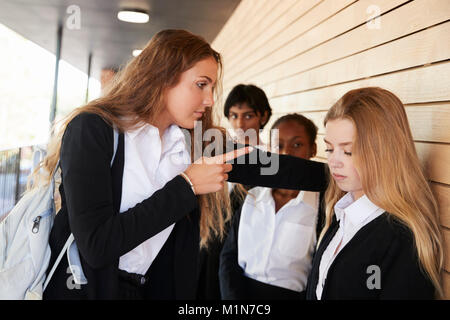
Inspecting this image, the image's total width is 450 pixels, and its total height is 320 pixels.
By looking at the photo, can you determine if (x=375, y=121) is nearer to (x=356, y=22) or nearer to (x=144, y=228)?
(x=144, y=228)

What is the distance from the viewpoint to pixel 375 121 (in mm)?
1277

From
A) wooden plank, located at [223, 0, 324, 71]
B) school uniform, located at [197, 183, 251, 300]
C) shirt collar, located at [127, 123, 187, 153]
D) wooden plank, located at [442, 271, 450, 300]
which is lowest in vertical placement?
school uniform, located at [197, 183, 251, 300]

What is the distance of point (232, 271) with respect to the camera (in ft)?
6.71

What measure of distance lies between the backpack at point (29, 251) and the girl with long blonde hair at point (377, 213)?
73cm

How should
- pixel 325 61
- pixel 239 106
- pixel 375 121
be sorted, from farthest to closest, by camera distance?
pixel 239 106, pixel 325 61, pixel 375 121

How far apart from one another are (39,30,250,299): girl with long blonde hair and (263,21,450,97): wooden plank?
679 mm

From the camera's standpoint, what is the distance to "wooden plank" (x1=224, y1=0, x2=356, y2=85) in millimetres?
2258

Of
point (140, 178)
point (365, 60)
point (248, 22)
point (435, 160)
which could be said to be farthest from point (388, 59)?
point (248, 22)

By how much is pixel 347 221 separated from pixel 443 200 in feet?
0.97

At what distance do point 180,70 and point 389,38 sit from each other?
866 mm

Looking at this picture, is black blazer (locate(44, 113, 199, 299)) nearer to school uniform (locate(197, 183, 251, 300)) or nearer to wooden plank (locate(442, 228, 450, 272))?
wooden plank (locate(442, 228, 450, 272))

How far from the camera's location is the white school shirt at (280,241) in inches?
75.2

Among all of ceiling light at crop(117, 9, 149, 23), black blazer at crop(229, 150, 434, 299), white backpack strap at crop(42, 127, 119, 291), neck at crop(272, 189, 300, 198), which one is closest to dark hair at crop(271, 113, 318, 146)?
neck at crop(272, 189, 300, 198)
